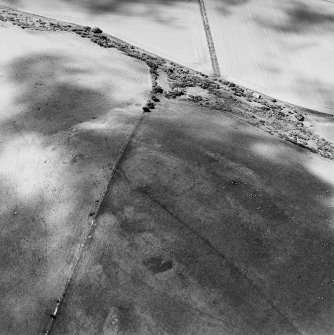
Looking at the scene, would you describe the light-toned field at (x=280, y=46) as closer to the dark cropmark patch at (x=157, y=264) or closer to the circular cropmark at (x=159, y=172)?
the circular cropmark at (x=159, y=172)

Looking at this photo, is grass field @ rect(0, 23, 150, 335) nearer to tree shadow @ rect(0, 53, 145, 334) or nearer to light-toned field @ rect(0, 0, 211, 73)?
tree shadow @ rect(0, 53, 145, 334)

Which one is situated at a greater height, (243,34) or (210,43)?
(243,34)

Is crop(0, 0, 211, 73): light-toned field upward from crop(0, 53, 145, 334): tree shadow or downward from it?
upward

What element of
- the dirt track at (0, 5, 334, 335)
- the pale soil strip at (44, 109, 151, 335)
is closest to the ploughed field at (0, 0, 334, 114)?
the dirt track at (0, 5, 334, 335)

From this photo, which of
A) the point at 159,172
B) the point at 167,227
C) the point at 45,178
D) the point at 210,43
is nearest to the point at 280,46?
the point at 210,43

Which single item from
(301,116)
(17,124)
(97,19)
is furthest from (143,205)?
(97,19)

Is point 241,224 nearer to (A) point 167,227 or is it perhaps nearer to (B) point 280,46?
(A) point 167,227

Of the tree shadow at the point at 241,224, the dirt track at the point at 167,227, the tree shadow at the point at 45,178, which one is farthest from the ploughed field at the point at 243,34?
the tree shadow at the point at 45,178

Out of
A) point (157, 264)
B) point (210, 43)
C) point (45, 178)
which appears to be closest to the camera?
point (157, 264)
